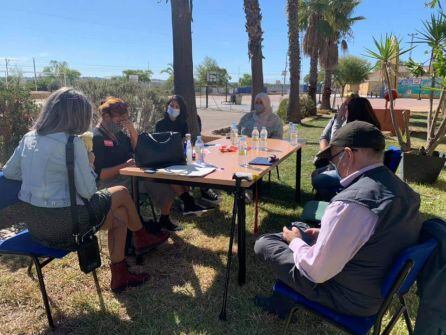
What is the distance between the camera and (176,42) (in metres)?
5.61

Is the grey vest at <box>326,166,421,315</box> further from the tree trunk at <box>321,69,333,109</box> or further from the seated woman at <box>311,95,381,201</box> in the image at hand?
the tree trunk at <box>321,69,333,109</box>

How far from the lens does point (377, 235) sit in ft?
4.91

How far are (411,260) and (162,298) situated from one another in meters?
1.88

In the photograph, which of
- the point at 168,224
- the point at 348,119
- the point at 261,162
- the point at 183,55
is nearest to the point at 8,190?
the point at 168,224

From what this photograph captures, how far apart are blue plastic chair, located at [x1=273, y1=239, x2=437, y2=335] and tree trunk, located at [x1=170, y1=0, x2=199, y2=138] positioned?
14.0 ft

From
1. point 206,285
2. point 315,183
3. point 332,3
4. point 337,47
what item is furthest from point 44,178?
point 337,47

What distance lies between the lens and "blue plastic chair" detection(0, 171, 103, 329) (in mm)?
2264

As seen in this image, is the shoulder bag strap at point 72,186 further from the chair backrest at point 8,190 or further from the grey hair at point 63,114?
the chair backrest at point 8,190

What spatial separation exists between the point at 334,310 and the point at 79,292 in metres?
2.00

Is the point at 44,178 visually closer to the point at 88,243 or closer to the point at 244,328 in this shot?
the point at 88,243

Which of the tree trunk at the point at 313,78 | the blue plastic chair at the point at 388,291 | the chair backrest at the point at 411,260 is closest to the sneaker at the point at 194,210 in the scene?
the blue plastic chair at the point at 388,291

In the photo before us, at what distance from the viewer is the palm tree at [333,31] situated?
60.0 ft

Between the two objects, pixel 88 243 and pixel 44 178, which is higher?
pixel 44 178

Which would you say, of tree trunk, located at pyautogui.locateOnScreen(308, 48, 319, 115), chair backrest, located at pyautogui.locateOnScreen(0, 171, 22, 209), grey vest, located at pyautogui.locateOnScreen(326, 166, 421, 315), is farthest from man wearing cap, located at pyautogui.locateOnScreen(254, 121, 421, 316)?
tree trunk, located at pyautogui.locateOnScreen(308, 48, 319, 115)
